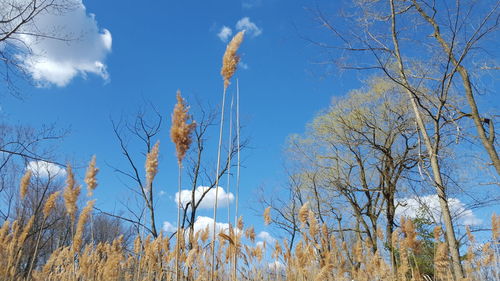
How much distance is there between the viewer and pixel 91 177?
2.95 metres

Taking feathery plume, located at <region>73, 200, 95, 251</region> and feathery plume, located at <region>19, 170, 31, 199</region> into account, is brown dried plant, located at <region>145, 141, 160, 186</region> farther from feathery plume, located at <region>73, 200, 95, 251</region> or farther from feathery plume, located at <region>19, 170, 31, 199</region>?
feathery plume, located at <region>19, 170, 31, 199</region>

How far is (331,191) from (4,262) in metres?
10.7

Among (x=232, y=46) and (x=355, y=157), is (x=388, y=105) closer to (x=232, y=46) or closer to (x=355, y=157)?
(x=355, y=157)

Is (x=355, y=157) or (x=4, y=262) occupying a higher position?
(x=355, y=157)

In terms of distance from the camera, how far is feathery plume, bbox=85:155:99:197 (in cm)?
290

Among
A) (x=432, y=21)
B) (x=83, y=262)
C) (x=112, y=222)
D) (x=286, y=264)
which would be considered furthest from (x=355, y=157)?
(x=112, y=222)

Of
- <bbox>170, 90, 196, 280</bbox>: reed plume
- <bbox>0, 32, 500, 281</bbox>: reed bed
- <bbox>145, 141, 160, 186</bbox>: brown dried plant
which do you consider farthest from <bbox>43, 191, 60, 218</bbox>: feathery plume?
<bbox>170, 90, 196, 280</bbox>: reed plume

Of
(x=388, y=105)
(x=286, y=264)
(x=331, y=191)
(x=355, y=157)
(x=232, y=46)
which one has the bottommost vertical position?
(x=286, y=264)

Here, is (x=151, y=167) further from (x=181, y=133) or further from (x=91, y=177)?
(x=91, y=177)

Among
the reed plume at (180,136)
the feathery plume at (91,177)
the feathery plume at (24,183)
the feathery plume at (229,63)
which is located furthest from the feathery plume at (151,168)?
the feathery plume at (24,183)

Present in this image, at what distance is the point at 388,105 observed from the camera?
10.3 metres

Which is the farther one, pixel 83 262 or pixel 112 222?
pixel 112 222

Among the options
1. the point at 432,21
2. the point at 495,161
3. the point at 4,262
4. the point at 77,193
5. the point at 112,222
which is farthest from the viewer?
the point at 112,222

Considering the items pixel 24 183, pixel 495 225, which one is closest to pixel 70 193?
pixel 24 183
